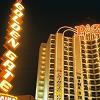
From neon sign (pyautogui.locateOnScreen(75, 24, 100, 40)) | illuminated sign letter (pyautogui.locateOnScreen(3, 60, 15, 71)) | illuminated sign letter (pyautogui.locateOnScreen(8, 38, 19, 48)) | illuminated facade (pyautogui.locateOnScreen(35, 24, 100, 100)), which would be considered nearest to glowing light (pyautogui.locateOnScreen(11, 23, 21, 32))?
illuminated sign letter (pyautogui.locateOnScreen(8, 38, 19, 48))

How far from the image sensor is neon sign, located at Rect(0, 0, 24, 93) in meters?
34.6

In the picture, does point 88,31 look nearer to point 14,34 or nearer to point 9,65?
point 14,34

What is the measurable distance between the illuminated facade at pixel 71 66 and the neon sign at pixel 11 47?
61.7 meters

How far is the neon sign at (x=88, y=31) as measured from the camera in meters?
122

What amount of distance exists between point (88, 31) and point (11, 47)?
88.2 meters

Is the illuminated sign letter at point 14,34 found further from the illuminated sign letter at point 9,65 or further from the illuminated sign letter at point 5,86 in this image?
the illuminated sign letter at point 5,86

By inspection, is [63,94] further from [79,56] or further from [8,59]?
[8,59]

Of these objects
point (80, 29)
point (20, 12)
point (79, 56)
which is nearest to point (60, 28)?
point (80, 29)

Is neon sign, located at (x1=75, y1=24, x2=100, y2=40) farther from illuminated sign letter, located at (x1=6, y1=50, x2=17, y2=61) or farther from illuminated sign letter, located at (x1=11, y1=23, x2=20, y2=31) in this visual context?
illuminated sign letter, located at (x1=6, y1=50, x2=17, y2=61)

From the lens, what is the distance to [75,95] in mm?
101312

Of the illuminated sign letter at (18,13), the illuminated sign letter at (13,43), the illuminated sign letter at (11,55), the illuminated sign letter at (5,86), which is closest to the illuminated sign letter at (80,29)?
the illuminated sign letter at (18,13)

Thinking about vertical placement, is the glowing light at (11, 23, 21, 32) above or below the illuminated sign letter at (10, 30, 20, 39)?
above

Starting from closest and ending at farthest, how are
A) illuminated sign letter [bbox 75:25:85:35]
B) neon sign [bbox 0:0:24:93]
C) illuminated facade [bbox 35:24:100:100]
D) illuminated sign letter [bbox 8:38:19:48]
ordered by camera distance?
neon sign [bbox 0:0:24:93] → illuminated sign letter [bbox 8:38:19:48] → illuminated facade [bbox 35:24:100:100] → illuminated sign letter [bbox 75:25:85:35]

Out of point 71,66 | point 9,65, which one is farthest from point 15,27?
point 71,66
